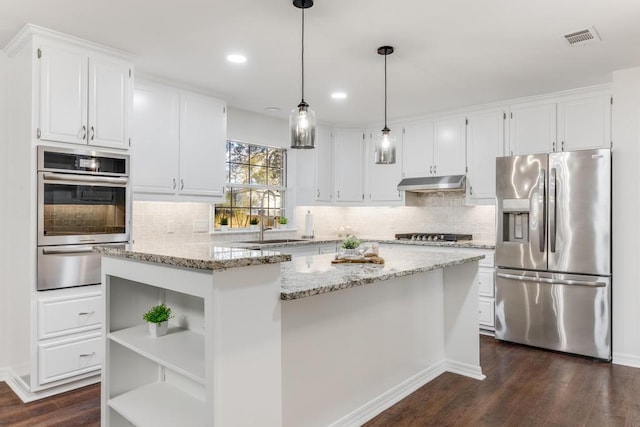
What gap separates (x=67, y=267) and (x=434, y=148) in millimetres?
4082

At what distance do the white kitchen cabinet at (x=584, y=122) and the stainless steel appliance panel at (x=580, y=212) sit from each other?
414mm

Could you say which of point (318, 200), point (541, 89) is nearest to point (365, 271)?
point (541, 89)

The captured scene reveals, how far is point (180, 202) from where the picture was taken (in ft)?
13.8

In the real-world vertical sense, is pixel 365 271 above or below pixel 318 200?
below

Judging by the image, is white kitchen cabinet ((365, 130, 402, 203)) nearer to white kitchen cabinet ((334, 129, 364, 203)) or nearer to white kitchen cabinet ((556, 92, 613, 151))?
white kitchen cabinet ((334, 129, 364, 203))

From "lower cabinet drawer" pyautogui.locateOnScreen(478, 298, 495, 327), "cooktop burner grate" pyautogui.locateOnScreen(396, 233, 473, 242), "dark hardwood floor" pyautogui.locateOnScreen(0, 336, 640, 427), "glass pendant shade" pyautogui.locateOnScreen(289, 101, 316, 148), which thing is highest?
"glass pendant shade" pyautogui.locateOnScreen(289, 101, 316, 148)

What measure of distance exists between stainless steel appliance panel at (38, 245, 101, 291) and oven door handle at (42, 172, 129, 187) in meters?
0.48

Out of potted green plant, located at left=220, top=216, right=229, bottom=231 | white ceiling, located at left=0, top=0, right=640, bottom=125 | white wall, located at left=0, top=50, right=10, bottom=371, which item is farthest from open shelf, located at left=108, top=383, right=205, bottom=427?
potted green plant, located at left=220, top=216, right=229, bottom=231

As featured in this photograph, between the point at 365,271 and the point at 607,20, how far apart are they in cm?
225

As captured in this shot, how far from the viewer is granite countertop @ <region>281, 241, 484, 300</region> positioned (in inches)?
72.1

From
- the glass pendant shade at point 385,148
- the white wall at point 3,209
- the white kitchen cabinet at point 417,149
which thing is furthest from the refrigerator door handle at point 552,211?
the white wall at point 3,209

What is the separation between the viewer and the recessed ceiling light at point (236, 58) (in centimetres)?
323

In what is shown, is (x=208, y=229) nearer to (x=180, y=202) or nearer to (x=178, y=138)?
(x=180, y=202)

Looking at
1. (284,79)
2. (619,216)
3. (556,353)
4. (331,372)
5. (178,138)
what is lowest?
(556,353)
